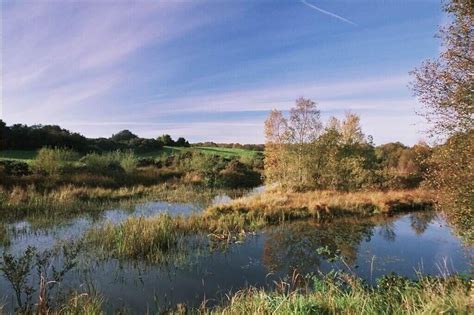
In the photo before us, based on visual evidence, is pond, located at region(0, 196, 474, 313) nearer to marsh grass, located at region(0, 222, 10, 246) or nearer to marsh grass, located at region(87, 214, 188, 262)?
marsh grass, located at region(0, 222, 10, 246)

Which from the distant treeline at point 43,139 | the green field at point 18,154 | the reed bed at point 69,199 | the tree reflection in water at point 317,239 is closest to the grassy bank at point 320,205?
the tree reflection in water at point 317,239

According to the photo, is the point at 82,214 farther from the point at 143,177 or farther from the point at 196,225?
the point at 143,177

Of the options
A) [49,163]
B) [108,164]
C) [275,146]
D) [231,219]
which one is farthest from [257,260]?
[108,164]

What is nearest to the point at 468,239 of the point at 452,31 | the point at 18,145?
the point at 452,31

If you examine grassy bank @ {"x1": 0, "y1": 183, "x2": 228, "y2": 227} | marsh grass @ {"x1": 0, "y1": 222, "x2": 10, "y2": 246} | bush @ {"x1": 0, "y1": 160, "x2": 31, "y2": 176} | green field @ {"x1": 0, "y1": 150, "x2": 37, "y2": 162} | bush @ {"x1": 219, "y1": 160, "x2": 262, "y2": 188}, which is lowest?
marsh grass @ {"x1": 0, "y1": 222, "x2": 10, "y2": 246}

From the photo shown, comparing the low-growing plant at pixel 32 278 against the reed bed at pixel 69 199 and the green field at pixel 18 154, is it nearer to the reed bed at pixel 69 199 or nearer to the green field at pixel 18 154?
the reed bed at pixel 69 199

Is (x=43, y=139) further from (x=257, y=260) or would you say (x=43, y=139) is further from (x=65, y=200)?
(x=257, y=260)

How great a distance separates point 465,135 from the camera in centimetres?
1009

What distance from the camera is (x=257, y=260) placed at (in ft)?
Answer: 40.3

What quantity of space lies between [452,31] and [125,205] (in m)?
18.2

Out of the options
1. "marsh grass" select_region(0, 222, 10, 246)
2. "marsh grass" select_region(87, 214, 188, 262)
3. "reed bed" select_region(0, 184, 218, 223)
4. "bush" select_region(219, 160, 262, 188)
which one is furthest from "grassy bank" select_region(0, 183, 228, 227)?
"bush" select_region(219, 160, 262, 188)

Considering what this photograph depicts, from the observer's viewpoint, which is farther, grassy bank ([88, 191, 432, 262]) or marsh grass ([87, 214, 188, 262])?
grassy bank ([88, 191, 432, 262])

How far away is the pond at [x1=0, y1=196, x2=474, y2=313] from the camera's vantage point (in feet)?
29.5

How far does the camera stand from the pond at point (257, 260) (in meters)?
8.98
